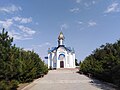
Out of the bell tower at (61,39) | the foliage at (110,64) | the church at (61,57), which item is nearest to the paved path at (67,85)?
the foliage at (110,64)

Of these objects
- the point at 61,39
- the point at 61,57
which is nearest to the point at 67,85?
the point at 61,57

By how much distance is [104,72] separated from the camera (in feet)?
76.9

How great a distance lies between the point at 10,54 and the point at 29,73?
30.3 ft

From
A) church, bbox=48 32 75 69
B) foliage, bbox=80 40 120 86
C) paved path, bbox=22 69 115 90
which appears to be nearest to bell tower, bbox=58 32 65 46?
church, bbox=48 32 75 69

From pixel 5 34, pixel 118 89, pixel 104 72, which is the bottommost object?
pixel 118 89

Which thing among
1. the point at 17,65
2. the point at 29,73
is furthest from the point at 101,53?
the point at 17,65

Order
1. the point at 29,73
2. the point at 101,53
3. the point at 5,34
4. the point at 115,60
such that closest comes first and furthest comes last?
the point at 5,34, the point at 115,60, the point at 29,73, the point at 101,53

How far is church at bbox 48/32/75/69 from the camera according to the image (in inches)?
2685

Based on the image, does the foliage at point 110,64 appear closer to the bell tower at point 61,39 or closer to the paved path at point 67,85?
the paved path at point 67,85

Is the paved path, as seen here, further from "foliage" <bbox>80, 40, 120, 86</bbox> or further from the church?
the church

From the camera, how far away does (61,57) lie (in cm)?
6944

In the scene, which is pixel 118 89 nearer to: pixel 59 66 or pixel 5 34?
pixel 5 34

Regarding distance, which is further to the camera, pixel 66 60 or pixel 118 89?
pixel 66 60

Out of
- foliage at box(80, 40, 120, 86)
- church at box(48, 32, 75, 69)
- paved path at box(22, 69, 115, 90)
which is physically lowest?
paved path at box(22, 69, 115, 90)
